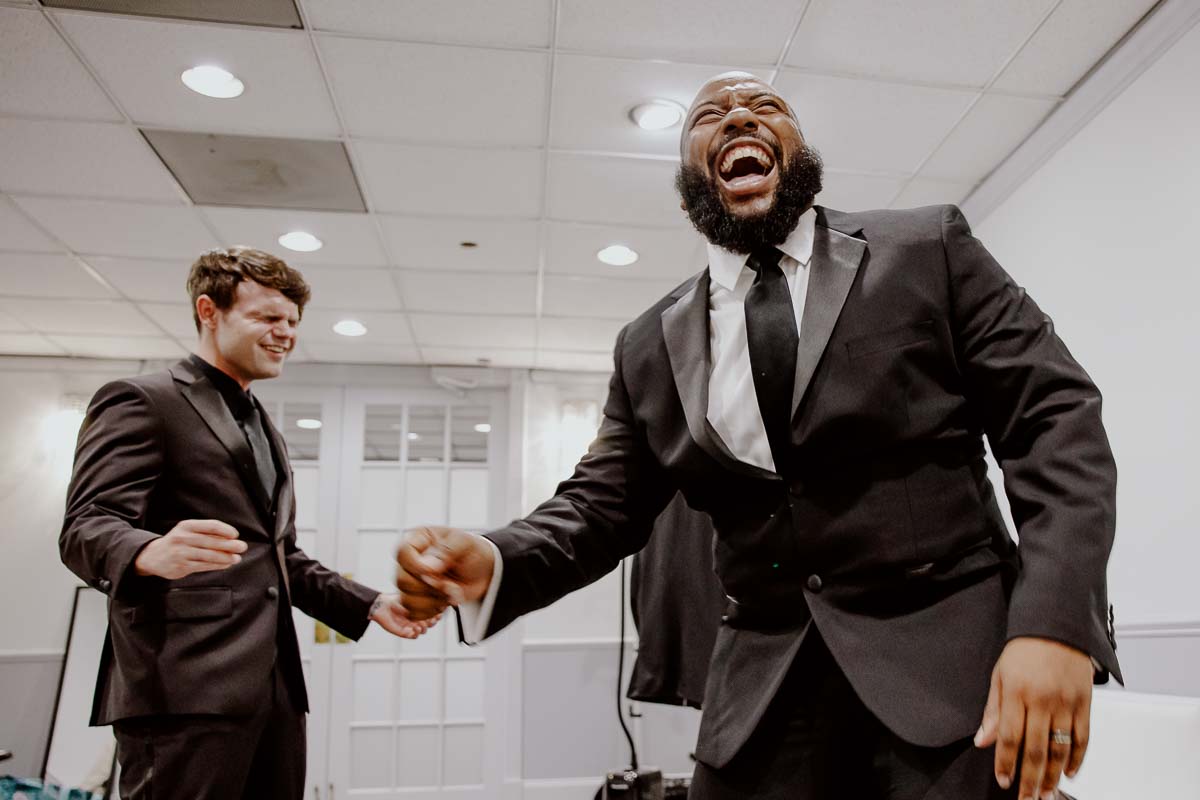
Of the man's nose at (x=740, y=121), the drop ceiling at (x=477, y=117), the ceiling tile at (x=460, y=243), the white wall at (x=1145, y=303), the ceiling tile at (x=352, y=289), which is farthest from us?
the ceiling tile at (x=352, y=289)

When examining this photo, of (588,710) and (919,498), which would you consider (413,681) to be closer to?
(588,710)

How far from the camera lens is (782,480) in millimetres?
929

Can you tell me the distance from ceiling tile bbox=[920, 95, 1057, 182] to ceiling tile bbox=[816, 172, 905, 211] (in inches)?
6.2

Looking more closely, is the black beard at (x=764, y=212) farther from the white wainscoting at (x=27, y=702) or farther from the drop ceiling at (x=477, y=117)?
the white wainscoting at (x=27, y=702)

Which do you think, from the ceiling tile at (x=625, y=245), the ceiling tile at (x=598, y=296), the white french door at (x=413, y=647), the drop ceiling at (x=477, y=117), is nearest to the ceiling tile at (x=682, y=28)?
the drop ceiling at (x=477, y=117)

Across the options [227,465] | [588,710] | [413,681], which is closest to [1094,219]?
[227,465]

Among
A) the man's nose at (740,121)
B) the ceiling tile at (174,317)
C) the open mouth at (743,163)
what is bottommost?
the open mouth at (743,163)

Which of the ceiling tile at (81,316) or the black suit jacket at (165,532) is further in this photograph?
the ceiling tile at (81,316)

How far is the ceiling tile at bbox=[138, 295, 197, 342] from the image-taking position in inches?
188

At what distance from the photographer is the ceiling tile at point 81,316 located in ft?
15.5

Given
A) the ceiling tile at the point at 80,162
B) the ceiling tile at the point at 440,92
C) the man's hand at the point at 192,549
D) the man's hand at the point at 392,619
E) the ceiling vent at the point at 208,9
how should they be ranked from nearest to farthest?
the man's hand at the point at 192,549
the man's hand at the point at 392,619
the ceiling vent at the point at 208,9
the ceiling tile at the point at 440,92
the ceiling tile at the point at 80,162

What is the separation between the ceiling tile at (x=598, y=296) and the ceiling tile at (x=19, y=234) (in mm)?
2360

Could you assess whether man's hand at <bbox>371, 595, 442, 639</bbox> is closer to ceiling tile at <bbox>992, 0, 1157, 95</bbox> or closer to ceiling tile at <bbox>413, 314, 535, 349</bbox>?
ceiling tile at <bbox>992, 0, 1157, 95</bbox>

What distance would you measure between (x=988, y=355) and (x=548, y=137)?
250 cm
